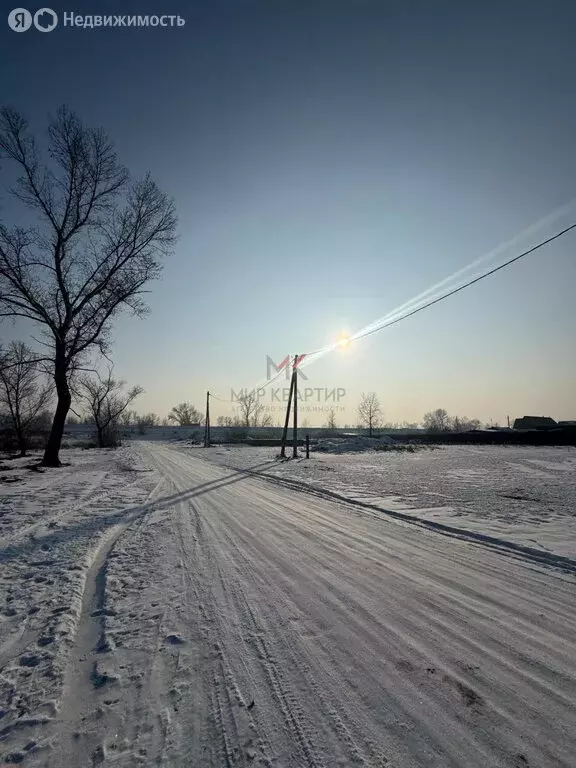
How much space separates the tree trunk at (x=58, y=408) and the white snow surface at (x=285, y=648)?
458 inches

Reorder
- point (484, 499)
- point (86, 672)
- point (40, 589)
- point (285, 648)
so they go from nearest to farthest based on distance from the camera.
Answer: point (86, 672) → point (285, 648) → point (40, 589) → point (484, 499)

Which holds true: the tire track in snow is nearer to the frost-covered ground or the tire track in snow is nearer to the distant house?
the frost-covered ground

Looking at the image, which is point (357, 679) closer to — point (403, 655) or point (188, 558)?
point (403, 655)

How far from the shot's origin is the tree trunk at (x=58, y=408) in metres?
15.6

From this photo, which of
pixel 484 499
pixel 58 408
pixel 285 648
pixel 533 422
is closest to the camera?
pixel 285 648

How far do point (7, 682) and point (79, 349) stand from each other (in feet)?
52.7

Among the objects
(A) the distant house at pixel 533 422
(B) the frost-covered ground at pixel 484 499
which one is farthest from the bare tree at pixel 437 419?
(B) the frost-covered ground at pixel 484 499

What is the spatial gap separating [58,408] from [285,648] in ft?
54.9

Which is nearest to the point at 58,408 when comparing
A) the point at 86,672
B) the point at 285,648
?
the point at 86,672

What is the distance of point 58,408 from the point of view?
52.4ft

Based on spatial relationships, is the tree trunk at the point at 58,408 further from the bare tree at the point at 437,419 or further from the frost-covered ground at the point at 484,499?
the bare tree at the point at 437,419

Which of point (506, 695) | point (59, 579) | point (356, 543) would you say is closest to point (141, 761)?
point (506, 695)

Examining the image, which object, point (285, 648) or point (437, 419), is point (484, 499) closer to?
point (285, 648)

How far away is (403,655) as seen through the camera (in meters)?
2.59
